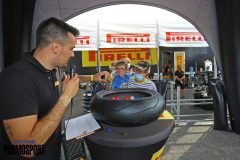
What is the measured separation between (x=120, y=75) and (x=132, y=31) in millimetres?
1808

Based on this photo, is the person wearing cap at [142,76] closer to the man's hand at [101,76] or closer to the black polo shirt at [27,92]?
the man's hand at [101,76]

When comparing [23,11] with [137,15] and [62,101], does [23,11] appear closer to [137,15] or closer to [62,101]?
[62,101]

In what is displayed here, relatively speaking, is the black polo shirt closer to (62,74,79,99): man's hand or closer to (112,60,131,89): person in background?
(62,74,79,99): man's hand

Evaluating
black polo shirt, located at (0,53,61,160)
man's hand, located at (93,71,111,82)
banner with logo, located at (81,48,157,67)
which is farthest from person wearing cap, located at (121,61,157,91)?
banner with logo, located at (81,48,157,67)

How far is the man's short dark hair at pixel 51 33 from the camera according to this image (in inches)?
45.8

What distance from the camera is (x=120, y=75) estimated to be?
12.9 feet

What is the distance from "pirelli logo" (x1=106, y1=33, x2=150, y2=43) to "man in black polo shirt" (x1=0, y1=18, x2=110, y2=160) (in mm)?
4094

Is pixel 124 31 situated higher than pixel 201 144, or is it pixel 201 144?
pixel 124 31

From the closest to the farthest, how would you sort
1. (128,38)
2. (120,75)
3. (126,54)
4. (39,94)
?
(39,94), (120,75), (128,38), (126,54)

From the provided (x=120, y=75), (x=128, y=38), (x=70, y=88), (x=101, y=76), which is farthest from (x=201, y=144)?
(x=70, y=88)

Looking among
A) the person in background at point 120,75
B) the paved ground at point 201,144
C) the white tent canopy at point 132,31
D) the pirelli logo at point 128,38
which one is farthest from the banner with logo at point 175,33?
the paved ground at point 201,144

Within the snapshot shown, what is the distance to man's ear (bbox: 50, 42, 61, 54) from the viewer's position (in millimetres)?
1162

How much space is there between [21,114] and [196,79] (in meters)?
11.8

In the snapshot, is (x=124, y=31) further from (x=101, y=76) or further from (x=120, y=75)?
(x=101, y=76)
